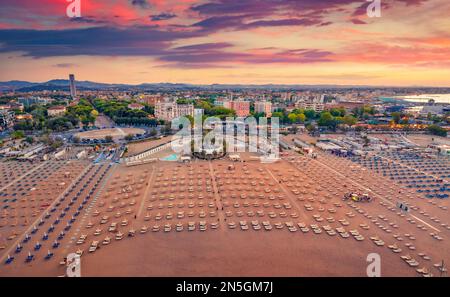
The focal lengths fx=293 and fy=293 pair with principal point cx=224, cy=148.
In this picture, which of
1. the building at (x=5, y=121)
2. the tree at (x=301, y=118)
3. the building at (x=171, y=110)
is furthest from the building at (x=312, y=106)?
the building at (x=5, y=121)

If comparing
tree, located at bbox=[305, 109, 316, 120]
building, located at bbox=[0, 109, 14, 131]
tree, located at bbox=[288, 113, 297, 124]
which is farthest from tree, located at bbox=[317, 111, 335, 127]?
building, located at bbox=[0, 109, 14, 131]

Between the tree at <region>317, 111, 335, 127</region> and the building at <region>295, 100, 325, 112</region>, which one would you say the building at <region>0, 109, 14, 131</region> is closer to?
the tree at <region>317, 111, 335, 127</region>

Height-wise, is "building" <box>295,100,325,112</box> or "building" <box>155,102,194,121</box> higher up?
"building" <box>295,100,325,112</box>

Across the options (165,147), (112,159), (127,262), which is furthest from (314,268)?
(165,147)

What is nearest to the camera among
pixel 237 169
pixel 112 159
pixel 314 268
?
pixel 314 268

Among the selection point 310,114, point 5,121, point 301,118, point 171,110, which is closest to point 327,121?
point 301,118

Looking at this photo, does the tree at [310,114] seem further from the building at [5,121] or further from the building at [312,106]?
the building at [5,121]

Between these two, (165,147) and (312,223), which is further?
(165,147)
